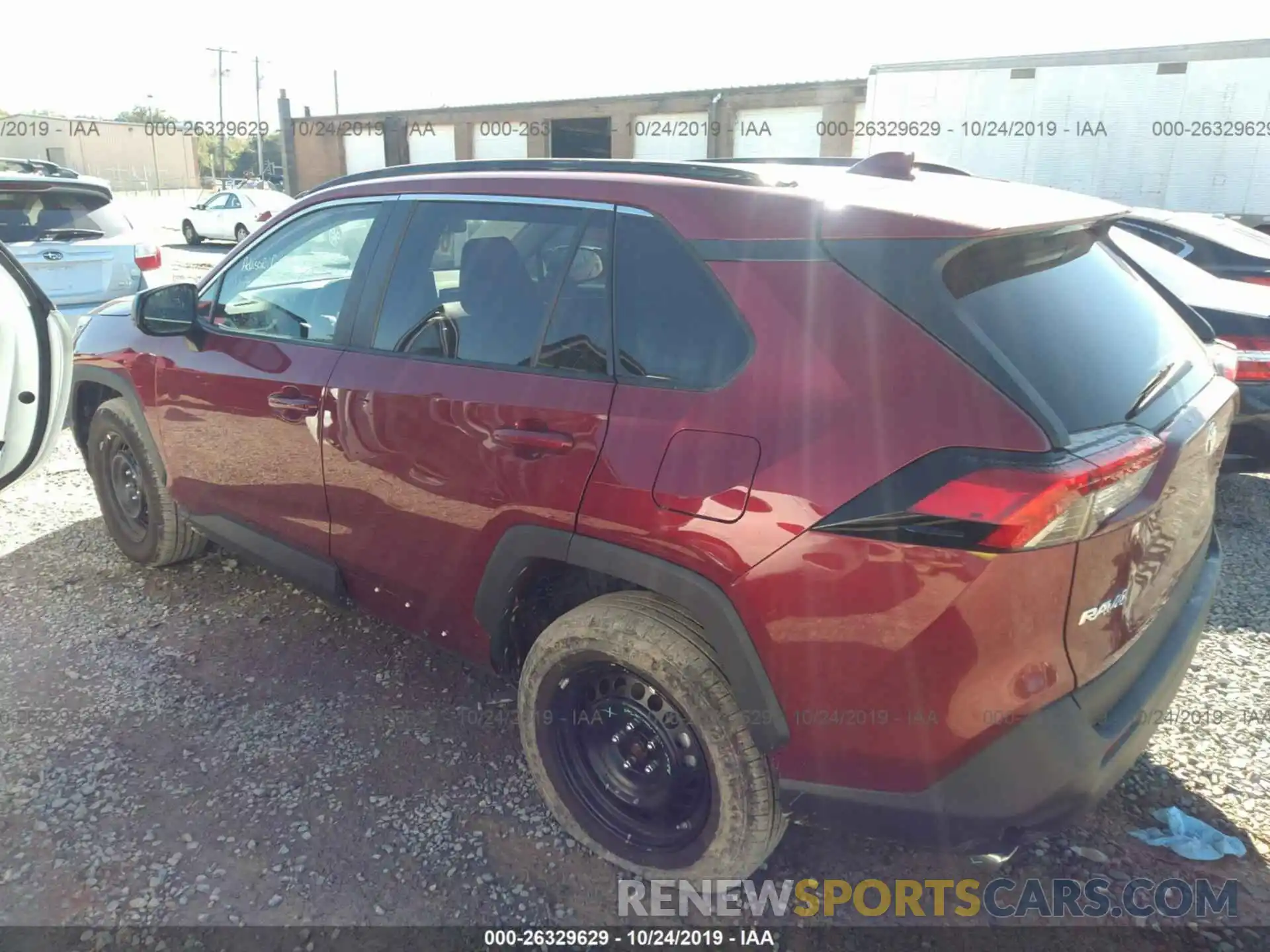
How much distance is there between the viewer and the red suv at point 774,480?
1740 millimetres

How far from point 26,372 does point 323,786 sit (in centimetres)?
145

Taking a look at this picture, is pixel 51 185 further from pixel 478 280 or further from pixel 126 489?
pixel 478 280

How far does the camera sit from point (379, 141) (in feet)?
104

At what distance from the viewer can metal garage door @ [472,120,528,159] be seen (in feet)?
90.2

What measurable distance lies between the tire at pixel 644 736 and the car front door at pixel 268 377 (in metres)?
1.16

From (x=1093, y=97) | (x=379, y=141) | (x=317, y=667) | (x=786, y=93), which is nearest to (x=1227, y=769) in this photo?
(x=317, y=667)

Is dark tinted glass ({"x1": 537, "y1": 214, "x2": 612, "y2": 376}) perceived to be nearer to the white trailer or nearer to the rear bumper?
the rear bumper

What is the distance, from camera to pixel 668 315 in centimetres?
215

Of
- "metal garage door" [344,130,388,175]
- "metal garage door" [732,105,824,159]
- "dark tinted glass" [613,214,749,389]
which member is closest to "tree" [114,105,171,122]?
"metal garage door" [344,130,388,175]

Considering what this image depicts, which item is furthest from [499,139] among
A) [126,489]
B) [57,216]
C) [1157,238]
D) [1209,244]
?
[126,489]

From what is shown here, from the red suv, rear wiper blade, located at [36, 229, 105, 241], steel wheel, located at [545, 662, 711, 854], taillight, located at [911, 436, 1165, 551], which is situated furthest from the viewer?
rear wiper blade, located at [36, 229, 105, 241]

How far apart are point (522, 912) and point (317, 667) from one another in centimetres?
149

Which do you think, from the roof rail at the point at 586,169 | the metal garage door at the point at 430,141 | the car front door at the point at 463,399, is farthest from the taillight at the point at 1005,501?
the metal garage door at the point at 430,141

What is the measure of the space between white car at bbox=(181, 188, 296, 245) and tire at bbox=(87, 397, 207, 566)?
19.4 metres
